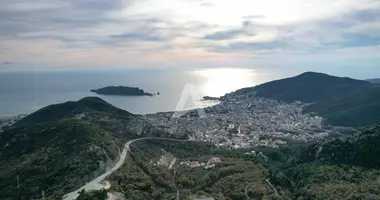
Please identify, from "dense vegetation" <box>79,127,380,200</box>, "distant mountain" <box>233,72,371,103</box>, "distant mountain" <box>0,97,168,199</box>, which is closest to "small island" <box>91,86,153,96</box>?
"distant mountain" <box>233,72,371,103</box>

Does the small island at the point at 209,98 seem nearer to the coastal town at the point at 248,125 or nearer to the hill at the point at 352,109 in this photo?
the coastal town at the point at 248,125

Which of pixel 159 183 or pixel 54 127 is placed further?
pixel 54 127

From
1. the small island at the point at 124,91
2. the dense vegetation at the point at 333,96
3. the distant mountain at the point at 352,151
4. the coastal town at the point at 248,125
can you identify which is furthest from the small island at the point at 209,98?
the distant mountain at the point at 352,151

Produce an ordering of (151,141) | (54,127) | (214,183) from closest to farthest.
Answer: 1. (214,183)
2. (54,127)
3. (151,141)

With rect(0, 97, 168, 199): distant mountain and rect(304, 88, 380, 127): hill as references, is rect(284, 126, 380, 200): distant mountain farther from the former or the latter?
rect(304, 88, 380, 127): hill

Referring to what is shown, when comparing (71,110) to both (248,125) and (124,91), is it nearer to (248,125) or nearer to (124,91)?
(248,125)

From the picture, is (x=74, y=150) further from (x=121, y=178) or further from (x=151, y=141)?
(x=151, y=141)

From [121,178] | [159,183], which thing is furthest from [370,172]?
[121,178]
